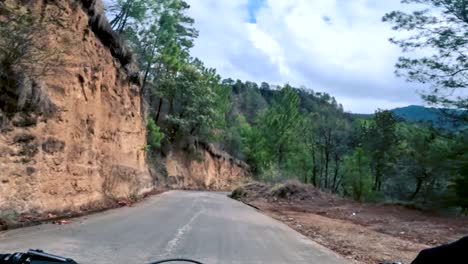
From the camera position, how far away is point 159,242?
11203mm

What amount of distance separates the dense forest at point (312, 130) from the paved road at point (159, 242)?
36.7 feet

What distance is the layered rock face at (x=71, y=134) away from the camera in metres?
12.9

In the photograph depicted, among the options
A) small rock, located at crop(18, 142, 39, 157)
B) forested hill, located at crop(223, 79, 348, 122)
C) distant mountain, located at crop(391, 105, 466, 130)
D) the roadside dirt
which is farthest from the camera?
forested hill, located at crop(223, 79, 348, 122)

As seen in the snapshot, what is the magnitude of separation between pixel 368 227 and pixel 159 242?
11.0 meters

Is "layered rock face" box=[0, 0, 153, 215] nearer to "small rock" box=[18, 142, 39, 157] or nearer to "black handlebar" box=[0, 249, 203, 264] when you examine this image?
"small rock" box=[18, 142, 39, 157]

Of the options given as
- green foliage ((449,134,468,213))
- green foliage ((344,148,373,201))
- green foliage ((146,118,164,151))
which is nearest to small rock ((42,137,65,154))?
green foliage ((449,134,468,213))

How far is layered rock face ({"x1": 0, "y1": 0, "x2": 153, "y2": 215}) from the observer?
42.2ft

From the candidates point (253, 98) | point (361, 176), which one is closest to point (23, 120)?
point (361, 176)

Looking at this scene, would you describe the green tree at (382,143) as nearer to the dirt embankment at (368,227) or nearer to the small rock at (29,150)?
the dirt embankment at (368,227)

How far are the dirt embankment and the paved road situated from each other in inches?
45.5

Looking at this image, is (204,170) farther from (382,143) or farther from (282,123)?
(382,143)

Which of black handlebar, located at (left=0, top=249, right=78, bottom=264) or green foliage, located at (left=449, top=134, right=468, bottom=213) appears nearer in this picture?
black handlebar, located at (left=0, top=249, right=78, bottom=264)

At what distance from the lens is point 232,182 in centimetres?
7581

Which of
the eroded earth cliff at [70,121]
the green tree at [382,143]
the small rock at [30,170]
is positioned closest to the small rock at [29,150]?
the eroded earth cliff at [70,121]
